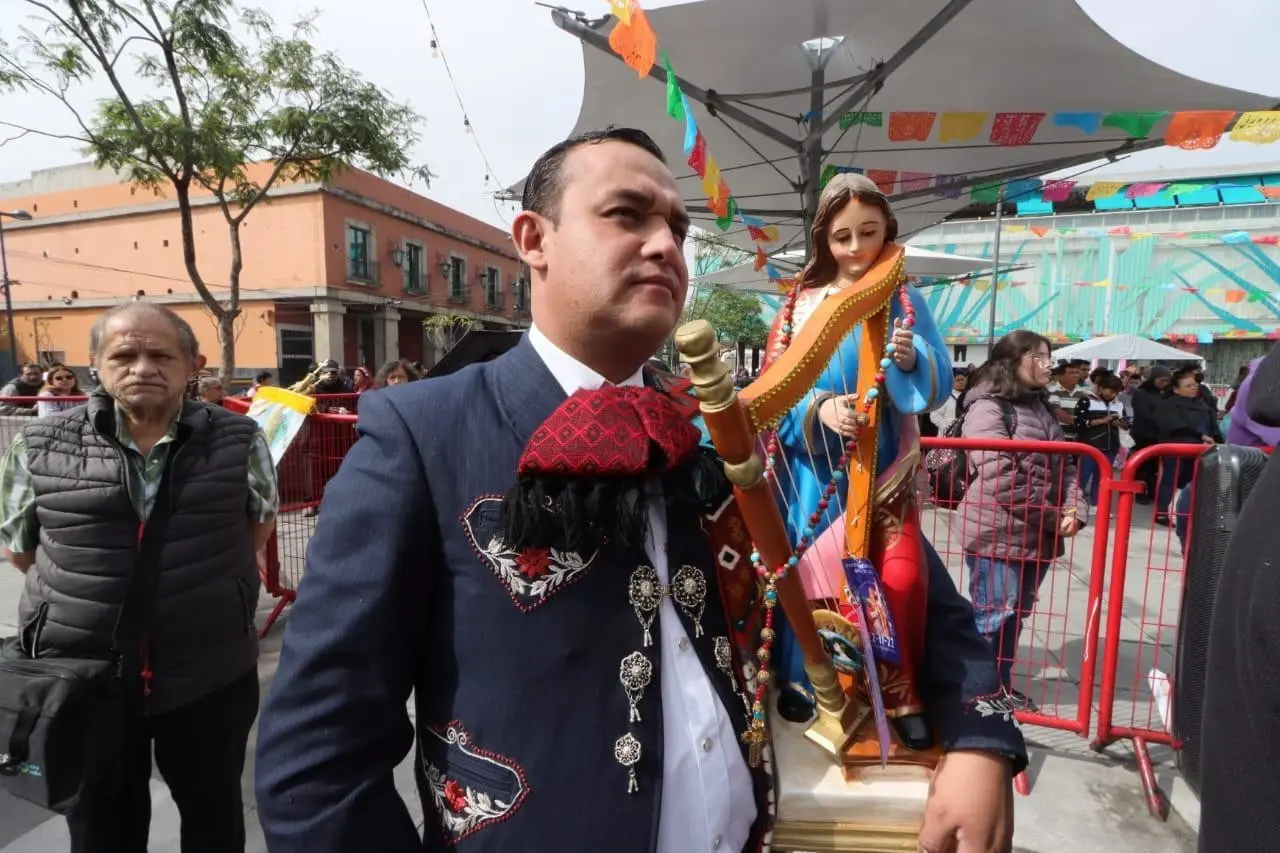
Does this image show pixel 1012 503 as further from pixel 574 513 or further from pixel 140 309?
pixel 140 309

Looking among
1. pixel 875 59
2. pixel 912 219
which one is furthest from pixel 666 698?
pixel 912 219

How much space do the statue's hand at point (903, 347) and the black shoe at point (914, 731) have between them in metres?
0.80

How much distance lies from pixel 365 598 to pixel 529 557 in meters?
0.22

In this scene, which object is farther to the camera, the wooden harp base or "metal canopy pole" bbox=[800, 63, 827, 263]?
"metal canopy pole" bbox=[800, 63, 827, 263]

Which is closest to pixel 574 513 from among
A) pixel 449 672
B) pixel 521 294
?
pixel 449 672

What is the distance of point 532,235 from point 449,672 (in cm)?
68

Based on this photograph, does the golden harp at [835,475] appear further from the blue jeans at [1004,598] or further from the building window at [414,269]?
the building window at [414,269]

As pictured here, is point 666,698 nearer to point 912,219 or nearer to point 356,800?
point 356,800

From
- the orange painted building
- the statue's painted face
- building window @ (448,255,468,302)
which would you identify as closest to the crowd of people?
the statue's painted face

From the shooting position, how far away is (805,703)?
1.35 m

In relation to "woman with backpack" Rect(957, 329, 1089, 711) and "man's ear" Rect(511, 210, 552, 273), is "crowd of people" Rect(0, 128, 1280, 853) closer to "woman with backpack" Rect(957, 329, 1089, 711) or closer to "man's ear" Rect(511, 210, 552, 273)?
"man's ear" Rect(511, 210, 552, 273)

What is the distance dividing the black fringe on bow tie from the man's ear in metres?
0.37

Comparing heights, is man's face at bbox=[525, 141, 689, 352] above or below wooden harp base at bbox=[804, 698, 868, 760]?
above

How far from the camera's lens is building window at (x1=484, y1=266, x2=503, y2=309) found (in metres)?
32.5
